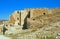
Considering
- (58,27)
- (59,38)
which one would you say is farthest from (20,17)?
(59,38)

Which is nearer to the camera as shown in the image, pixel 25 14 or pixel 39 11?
pixel 39 11

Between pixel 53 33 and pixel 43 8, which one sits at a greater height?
pixel 43 8

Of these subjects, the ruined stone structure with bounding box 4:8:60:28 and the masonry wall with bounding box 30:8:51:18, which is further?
the masonry wall with bounding box 30:8:51:18

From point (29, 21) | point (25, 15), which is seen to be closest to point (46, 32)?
point (29, 21)

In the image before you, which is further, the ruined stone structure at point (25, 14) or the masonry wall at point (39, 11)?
the masonry wall at point (39, 11)

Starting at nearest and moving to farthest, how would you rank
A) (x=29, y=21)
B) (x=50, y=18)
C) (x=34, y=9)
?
(x=50, y=18) < (x=29, y=21) < (x=34, y=9)

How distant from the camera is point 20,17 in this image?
131ft

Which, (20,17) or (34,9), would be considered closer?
(34,9)

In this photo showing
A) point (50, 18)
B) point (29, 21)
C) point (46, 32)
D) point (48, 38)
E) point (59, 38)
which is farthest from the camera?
point (29, 21)

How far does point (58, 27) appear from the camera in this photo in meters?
18.0

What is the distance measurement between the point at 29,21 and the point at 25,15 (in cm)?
1294

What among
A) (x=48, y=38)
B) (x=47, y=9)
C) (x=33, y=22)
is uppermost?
(x=47, y=9)

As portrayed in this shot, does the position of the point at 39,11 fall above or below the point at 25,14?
above

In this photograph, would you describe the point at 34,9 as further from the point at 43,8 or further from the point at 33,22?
the point at 33,22
